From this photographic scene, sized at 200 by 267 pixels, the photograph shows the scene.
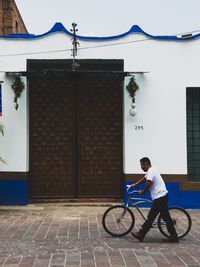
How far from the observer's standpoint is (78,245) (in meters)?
8.85

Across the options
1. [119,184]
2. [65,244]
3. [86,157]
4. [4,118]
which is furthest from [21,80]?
[65,244]

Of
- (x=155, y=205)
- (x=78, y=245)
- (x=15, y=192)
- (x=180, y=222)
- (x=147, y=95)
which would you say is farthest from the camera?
(x=147, y=95)

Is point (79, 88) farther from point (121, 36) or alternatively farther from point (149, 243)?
point (149, 243)

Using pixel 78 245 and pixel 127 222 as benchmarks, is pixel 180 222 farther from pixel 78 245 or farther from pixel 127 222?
pixel 78 245

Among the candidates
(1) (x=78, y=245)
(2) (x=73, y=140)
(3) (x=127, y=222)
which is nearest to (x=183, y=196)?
(2) (x=73, y=140)

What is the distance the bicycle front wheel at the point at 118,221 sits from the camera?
9.80m

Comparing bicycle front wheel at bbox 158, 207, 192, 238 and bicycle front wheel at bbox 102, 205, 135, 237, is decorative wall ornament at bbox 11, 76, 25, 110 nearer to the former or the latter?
bicycle front wheel at bbox 102, 205, 135, 237

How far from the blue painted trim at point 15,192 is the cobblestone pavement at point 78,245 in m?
1.25

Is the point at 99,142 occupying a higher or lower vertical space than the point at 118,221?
higher

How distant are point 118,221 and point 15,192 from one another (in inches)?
188

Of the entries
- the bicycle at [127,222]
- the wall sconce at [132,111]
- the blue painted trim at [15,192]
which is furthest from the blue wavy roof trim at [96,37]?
the bicycle at [127,222]

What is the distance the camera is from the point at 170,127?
13836 millimetres

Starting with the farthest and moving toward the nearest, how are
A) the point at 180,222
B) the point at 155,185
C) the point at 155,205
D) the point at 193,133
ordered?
1. the point at 193,133
2. the point at 180,222
3. the point at 155,185
4. the point at 155,205

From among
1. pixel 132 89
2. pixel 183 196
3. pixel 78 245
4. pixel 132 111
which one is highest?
pixel 132 89
